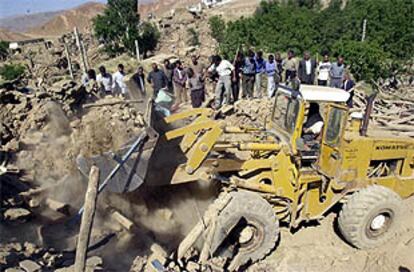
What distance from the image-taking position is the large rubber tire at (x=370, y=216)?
6.19m

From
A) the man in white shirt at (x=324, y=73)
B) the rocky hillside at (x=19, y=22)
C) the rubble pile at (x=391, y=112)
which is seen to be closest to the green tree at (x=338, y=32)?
the rubble pile at (x=391, y=112)

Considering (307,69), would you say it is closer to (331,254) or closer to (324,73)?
(324,73)

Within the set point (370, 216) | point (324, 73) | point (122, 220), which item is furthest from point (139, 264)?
point (324, 73)

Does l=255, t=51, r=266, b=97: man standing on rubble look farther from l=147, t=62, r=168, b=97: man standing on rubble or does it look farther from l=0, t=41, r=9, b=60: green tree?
l=0, t=41, r=9, b=60: green tree

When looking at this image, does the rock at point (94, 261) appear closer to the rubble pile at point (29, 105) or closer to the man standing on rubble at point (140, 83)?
the rubble pile at point (29, 105)

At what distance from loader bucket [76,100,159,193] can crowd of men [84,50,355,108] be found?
17.9 ft

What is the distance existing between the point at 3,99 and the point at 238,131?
15.6ft

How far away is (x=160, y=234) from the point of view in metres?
6.29

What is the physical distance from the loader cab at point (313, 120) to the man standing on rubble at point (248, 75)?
4.83 m

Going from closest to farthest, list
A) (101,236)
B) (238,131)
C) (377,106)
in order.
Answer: (101,236) → (238,131) → (377,106)

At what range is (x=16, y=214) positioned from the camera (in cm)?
558

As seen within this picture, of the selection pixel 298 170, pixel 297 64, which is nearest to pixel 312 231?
pixel 298 170

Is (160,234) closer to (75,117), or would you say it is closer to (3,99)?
(75,117)

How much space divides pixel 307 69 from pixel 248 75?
159cm
